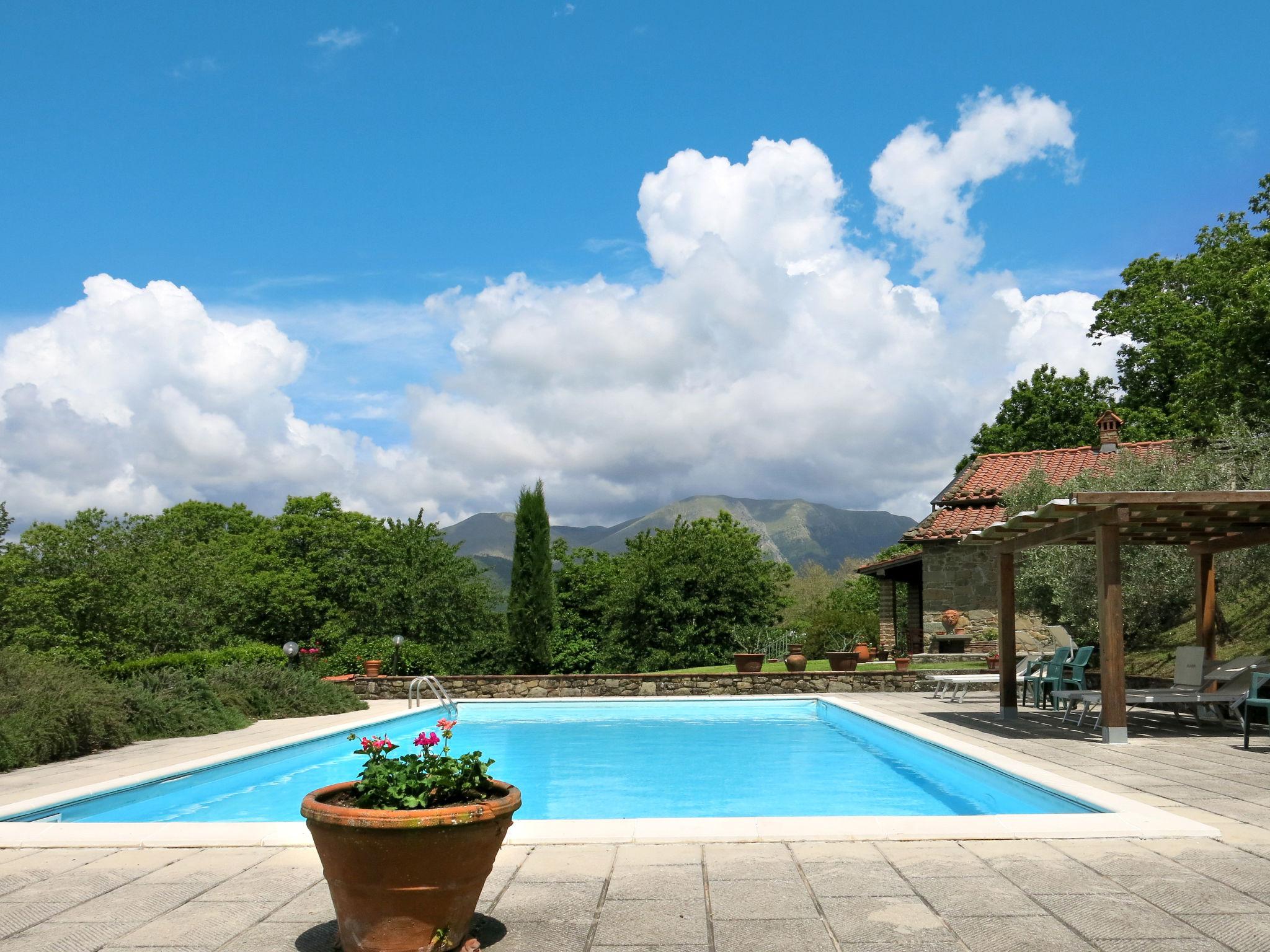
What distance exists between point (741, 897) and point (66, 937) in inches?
101

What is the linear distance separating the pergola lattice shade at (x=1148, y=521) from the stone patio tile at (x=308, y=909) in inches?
297

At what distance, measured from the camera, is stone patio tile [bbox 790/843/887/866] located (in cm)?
465

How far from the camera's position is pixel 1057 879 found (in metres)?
4.25

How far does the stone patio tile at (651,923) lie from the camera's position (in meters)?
3.45

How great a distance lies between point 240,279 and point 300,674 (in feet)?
20.3

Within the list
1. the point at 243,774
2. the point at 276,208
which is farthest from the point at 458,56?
the point at 243,774

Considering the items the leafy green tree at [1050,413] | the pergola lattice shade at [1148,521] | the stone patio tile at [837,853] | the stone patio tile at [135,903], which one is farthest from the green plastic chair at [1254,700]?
the leafy green tree at [1050,413]

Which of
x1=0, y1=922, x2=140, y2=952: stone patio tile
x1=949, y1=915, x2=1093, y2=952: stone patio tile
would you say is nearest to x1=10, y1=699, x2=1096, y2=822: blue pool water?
x1=949, y1=915, x2=1093, y2=952: stone patio tile

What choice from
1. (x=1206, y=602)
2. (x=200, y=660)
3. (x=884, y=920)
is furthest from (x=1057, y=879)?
(x=200, y=660)

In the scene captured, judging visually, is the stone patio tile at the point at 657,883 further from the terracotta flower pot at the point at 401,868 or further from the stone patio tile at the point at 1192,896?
the stone patio tile at the point at 1192,896

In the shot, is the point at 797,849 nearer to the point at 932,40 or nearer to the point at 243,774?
the point at 243,774

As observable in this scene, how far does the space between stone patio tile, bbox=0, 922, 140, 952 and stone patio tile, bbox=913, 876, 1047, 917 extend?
3127mm

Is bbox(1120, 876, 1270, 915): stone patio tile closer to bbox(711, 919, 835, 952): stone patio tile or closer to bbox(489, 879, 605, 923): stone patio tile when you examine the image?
bbox(711, 919, 835, 952): stone patio tile

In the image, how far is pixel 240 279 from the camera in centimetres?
1481
